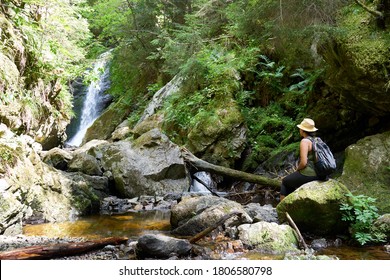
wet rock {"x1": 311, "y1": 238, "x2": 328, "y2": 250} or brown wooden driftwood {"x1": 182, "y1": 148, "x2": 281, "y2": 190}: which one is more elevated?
brown wooden driftwood {"x1": 182, "y1": 148, "x2": 281, "y2": 190}

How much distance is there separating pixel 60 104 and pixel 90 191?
4674 mm

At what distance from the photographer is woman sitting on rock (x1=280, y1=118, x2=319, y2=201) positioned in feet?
18.5

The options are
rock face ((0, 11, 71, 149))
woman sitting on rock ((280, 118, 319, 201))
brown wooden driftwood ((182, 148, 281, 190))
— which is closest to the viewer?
woman sitting on rock ((280, 118, 319, 201))

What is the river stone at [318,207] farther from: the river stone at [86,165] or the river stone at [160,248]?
the river stone at [86,165]

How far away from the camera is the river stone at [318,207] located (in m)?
5.41

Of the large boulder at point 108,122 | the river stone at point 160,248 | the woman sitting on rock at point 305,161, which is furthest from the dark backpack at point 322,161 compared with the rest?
the large boulder at point 108,122

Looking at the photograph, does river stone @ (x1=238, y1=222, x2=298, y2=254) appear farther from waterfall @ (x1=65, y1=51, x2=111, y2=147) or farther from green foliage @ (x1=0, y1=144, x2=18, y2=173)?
waterfall @ (x1=65, y1=51, x2=111, y2=147)

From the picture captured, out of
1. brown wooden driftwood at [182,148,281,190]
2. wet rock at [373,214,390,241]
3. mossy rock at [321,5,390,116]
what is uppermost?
mossy rock at [321,5,390,116]

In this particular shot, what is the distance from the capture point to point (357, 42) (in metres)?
7.02

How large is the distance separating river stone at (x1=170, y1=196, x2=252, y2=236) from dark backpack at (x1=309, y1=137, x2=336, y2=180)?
5.00 feet

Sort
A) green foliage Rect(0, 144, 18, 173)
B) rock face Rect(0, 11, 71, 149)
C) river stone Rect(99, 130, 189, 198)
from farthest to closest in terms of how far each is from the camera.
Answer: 1. river stone Rect(99, 130, 189, 198)
2. rock face Rect(0, 11, 71, 149)
3. green foliage Rect(0, 144, 18, 173)

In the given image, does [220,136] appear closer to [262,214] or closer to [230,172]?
[230,172]

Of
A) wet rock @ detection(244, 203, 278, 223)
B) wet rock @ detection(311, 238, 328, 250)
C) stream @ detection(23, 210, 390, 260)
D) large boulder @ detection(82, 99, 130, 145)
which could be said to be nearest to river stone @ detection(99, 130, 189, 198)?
stream @ detection(23, 210, 390, 260)

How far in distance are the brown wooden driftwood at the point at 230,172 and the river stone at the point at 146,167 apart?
36 cm
